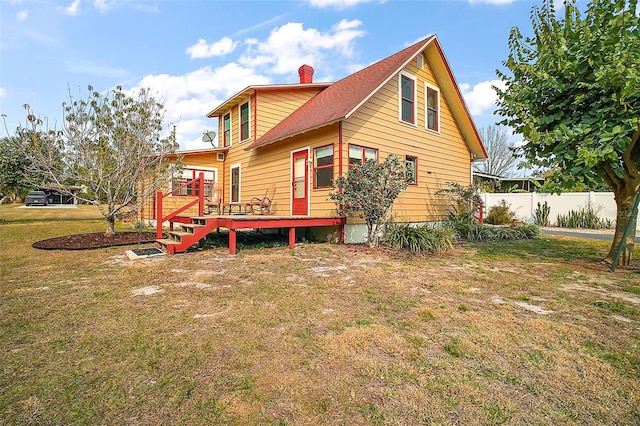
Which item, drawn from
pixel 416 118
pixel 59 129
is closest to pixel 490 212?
pixel 416 118

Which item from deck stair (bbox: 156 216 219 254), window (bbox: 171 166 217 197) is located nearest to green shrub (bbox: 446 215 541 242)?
deck stair (bbox: 156 216 219 254)

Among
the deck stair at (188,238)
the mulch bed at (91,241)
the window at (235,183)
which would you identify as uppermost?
the window at (235,183)

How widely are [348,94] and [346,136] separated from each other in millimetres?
2070

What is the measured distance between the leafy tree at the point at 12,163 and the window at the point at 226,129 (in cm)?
696

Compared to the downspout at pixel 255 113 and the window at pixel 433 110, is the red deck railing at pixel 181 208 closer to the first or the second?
the downspout at pixel 255 113

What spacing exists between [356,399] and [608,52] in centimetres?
693

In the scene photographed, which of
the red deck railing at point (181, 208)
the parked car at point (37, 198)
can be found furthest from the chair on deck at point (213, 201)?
the parked car at point (37, 198)

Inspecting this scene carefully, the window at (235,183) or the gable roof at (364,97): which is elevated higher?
the gable roof at (364,97)

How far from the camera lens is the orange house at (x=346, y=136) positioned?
9281 mm

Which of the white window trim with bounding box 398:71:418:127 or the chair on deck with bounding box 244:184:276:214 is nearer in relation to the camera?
the white window trim with bounding box 398:71:418:127

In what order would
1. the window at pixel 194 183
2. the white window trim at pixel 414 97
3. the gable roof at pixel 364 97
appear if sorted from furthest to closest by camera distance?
the window at pixel 194 183, the white window trim at pixel 414 97, the gable roof at pixel 364 97

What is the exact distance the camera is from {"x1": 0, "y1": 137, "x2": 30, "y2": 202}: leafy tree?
9.45 metres

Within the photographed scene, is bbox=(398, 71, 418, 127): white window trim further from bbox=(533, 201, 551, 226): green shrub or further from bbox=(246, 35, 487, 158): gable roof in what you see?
bbox=(533, 201, 551, 226): green shrub

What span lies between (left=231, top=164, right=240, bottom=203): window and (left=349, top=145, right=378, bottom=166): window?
20.7 feet
